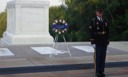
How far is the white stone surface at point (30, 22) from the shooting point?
14906 mm

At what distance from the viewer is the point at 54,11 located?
4706 centimetres

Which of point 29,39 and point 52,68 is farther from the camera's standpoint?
point 29,39

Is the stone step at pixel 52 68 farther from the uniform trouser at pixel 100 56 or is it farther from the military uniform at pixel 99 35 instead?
the military uniform at pixel 99 35

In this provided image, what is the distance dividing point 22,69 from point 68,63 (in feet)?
4.77

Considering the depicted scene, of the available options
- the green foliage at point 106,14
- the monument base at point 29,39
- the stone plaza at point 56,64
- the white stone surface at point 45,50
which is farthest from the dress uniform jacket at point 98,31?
the green foliage at point 106,14

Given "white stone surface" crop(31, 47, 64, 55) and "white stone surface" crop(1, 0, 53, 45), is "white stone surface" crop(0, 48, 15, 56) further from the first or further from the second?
"white stone surface" crop(1, 0, 53, 45)

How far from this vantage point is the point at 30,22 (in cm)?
1512

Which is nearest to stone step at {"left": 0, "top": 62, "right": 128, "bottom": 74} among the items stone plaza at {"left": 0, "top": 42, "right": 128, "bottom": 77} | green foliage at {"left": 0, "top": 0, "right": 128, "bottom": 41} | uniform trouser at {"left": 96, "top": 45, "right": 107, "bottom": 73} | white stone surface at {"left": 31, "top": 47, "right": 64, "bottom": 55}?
stone plaza at {"left": 0, "top": 42, "right": 128, "bottom": 77}

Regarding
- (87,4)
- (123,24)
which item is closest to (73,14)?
(87,4)

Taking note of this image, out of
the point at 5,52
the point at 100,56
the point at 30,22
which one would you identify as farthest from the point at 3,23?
the point at 100,56

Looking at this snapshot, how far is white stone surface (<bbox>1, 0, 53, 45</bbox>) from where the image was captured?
587 inches

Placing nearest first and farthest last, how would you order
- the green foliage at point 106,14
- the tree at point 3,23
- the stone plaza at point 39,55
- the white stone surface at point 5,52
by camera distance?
the stone plaza at point 39,55 < the white stone surface at point 5,52 < the green foliage at point 106,14 < the tree at point 3,23

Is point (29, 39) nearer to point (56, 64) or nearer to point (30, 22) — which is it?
point (30, 22)

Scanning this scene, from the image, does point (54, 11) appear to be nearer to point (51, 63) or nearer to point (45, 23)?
point (45, 23)
